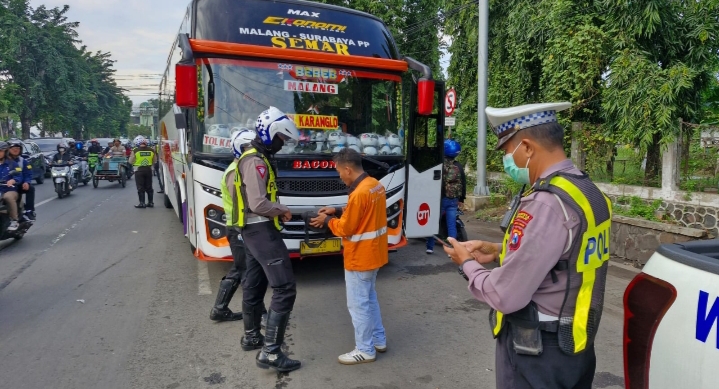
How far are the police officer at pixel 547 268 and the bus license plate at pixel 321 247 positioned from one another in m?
3.76

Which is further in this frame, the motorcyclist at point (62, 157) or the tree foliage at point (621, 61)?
the motorcyclist at point (62, 157)

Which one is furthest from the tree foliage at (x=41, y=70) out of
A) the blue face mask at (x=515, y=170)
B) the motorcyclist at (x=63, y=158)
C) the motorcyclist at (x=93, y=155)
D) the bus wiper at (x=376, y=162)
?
the blue face mask at (x=515, y=170)

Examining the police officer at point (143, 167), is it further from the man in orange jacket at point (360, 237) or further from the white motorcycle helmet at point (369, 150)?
the man in orange jacket at point (360, 237)

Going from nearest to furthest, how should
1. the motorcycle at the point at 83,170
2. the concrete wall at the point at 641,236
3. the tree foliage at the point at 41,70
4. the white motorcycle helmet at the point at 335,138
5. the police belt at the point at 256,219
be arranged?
the police belt at the point at 256,219
the white motorcycle helmet at the point at 335,138
the concrete wall at the point at 641,236
the motorcycle at the point at 83,170
the tree foliage at the point at 41,70

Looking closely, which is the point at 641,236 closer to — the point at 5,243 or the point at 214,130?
the point at 214,130

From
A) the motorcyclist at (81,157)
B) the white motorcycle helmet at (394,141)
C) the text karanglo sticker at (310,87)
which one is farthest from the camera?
the motorcyclist at (81,157)

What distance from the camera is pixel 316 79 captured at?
232 inches

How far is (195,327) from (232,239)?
3.00 feet

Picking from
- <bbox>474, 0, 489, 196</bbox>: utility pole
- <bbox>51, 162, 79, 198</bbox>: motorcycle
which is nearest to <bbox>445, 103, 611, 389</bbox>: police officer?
<bbox>474, 0, 489, 196</bbox>: utility pole

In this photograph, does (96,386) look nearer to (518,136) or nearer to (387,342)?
(387,342)

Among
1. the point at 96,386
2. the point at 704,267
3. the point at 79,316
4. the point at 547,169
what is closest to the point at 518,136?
the point at 547,169

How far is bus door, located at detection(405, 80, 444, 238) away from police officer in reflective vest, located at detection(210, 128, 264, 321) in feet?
8.10

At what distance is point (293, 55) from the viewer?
226 inches

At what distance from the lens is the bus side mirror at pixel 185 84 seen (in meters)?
5.04
